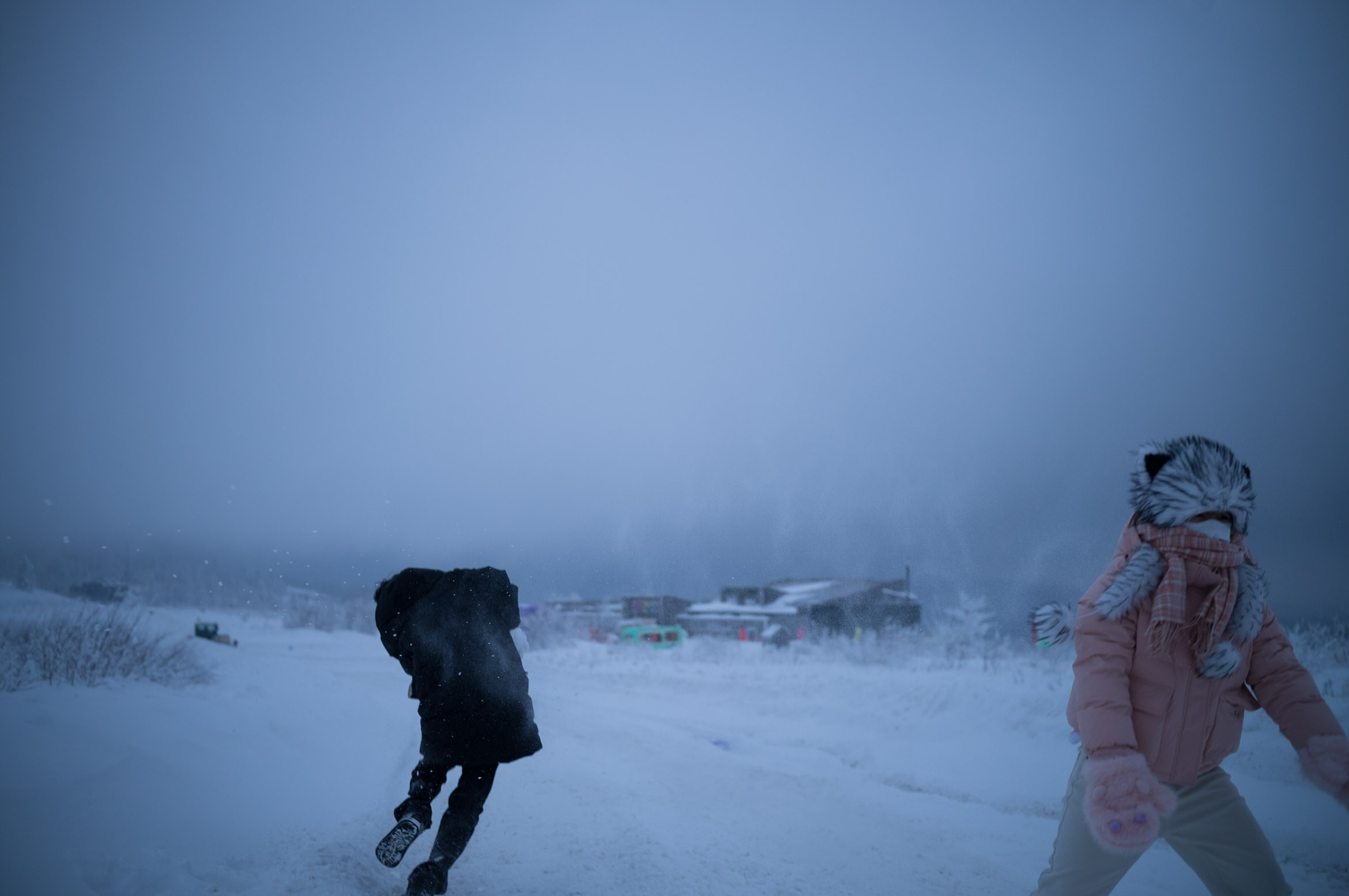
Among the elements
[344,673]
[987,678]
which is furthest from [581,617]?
[987,678]

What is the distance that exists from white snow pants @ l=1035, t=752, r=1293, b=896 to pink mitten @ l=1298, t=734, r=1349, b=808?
0.27 m

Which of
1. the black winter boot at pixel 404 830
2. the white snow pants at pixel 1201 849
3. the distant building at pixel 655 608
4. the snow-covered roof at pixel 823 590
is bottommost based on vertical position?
the distant building at pixel 655 608

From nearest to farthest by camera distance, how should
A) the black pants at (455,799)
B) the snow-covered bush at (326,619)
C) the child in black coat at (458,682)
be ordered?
the black pants at (455,799)
the child in black coat at (458,682)
the snow-covered bush at (326,619)

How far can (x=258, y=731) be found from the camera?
5.86 meters

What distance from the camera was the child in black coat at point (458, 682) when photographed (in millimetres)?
3336

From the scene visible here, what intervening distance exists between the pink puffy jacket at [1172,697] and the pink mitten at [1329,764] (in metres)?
0.04

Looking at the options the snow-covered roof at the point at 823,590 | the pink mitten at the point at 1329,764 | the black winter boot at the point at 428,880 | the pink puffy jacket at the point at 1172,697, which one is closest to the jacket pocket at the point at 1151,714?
the pink puffy jacket at the point at 1172,697

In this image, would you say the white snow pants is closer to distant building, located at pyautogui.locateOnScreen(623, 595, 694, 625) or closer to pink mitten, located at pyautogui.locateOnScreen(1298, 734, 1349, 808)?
pink mitten, located at pyautogui.locateOnScreen(1298, 734, 1349, 808)

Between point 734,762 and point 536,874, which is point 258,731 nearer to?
point 536,874

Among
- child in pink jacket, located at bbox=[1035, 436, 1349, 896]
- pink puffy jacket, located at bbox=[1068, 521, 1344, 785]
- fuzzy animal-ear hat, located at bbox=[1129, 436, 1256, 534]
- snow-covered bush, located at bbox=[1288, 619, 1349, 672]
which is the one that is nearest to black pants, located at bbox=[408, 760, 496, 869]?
child in pink jacket, located at bbox=[1035, 436, 1349, 896]

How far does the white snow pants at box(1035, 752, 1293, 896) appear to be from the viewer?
232 centimetres

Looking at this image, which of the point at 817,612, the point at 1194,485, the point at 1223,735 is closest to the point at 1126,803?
the point at 1223,735

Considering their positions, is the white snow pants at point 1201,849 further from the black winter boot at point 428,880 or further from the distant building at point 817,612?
the distant building at point 817,612

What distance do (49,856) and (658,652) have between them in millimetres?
19325
